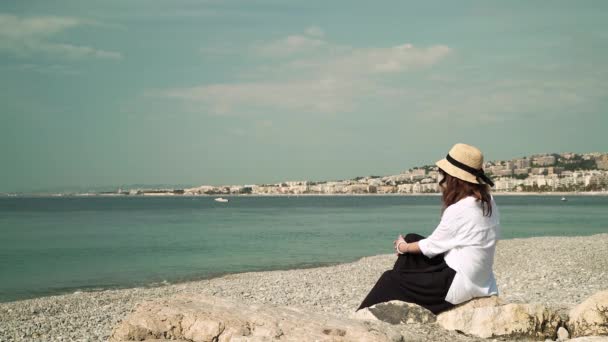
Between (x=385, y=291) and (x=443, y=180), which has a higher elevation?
(x=443, y=180)

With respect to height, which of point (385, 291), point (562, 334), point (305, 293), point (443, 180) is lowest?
point (305, 293)

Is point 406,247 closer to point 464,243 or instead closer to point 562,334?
point 464,243

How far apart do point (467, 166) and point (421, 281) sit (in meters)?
1.34

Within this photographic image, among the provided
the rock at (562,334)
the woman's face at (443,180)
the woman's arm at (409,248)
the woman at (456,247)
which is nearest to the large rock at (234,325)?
the woman's arm at (409,248)

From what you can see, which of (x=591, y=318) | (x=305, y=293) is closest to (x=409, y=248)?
(x=591, y=318)

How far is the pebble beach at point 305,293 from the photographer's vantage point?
11328 mm

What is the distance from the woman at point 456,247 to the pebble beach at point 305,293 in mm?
2148

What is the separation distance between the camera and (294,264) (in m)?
25.4

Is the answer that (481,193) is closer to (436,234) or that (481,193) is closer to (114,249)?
(436,234)

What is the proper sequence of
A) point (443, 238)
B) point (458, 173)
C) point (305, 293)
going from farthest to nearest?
point (305, 293) < point (458, 173) < point (443, 238)

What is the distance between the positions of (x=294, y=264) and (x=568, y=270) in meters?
11.8

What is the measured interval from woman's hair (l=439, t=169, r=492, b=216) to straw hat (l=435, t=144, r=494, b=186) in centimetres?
6

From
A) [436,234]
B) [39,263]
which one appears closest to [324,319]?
[436,234]

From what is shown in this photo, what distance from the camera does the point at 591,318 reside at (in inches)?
243
